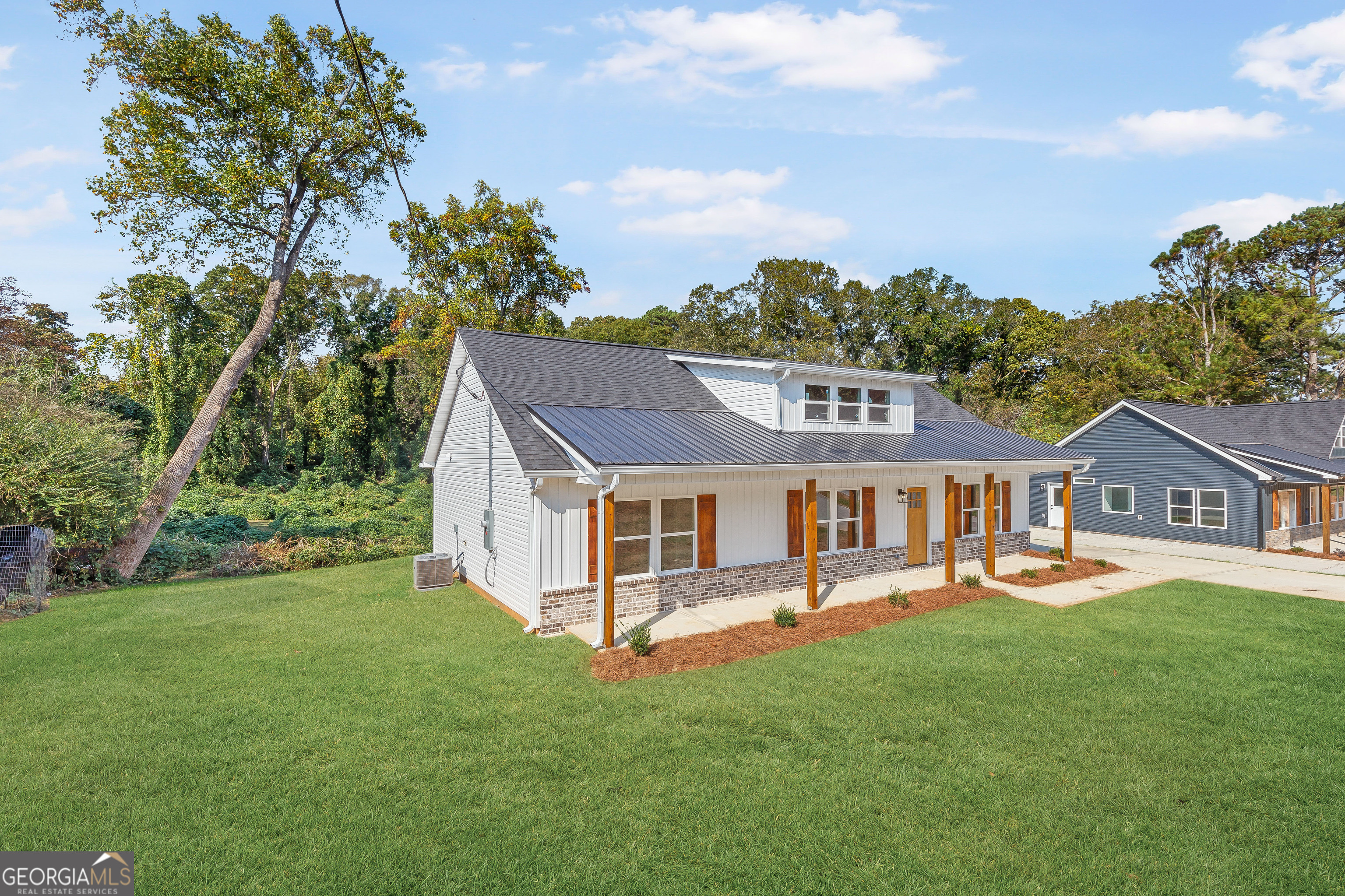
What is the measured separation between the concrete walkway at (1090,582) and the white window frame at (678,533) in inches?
29.6

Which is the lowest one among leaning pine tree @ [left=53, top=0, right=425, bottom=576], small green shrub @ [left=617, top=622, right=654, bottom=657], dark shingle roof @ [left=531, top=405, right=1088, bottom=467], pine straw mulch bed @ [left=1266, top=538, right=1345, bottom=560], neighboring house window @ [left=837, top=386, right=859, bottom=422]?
pine straw mulch bed @ [left=1266, top=538, right=1345, bottom=560]

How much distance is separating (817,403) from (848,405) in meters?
1.05

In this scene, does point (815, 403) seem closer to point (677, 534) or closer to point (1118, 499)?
point (677, 534)

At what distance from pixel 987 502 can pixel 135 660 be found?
16176 millimetres

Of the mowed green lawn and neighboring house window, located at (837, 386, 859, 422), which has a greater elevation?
neighboring house window, located at (837, 386, 859, 422)

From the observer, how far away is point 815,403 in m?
14.0

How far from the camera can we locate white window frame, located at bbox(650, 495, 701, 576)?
10.7 metres

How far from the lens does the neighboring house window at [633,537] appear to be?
34.1ft

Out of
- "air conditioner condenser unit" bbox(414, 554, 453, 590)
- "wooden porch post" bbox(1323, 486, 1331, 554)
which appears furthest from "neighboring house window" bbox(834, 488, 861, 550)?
"wooden porch post" bbox(1323, 486, 1331, 554)

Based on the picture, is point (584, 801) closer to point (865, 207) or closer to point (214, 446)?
point (865, 207)

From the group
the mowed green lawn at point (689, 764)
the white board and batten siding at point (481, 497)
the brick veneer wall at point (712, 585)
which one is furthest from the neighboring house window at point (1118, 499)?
the white board and batten siding at point (481, 497)

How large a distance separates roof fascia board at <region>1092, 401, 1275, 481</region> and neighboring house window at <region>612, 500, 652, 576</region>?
19.2m

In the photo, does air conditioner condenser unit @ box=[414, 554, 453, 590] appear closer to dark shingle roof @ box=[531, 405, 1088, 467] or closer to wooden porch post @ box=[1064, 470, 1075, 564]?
dark shingle roof @ box=[531, 405, 1088, 467]

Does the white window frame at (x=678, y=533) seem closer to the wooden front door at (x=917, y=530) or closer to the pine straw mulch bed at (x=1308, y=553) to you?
the wooden front door at (x=917, y=530)
